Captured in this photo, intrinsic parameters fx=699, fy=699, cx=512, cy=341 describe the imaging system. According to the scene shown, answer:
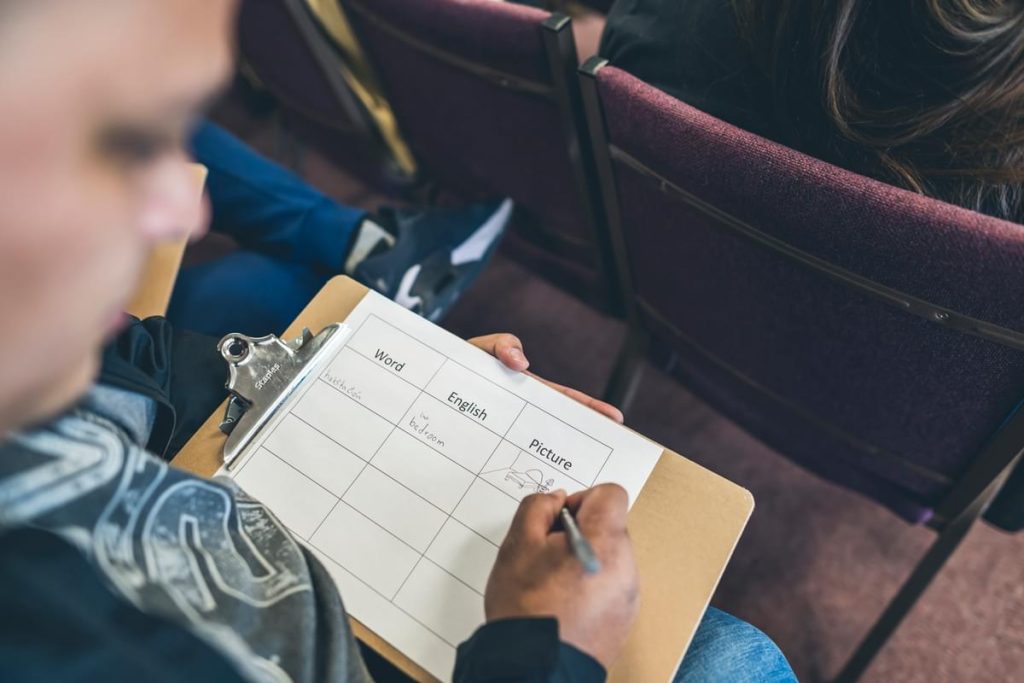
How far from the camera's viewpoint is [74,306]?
251mm

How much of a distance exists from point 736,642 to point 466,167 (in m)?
0.68

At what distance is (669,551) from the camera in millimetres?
510

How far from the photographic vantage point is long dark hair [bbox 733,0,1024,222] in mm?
481

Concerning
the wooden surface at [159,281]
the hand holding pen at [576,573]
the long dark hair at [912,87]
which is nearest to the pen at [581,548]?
the hand holding pen at [576,573]

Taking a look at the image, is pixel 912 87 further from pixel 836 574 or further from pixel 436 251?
pixel 836 574

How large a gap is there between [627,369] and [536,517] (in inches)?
21.0

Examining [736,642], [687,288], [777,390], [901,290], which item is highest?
[901,290]

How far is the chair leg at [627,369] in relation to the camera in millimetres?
965

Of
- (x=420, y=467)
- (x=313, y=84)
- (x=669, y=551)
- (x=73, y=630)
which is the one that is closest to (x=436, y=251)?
(x=313, y=84)

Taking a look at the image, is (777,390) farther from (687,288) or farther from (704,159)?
(704,159)

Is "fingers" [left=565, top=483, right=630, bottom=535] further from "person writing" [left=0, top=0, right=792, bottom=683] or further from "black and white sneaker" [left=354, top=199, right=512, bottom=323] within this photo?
"black and white sneaker" [left=354, top=199, right=512, bottom=323]

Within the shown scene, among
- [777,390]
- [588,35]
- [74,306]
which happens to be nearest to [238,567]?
[74,306]

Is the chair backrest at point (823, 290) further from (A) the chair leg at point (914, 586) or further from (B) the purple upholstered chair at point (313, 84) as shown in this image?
(B) the purple upholstered chair at point (313, 84)

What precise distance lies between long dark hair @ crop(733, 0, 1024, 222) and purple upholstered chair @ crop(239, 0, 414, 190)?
0.65 m
